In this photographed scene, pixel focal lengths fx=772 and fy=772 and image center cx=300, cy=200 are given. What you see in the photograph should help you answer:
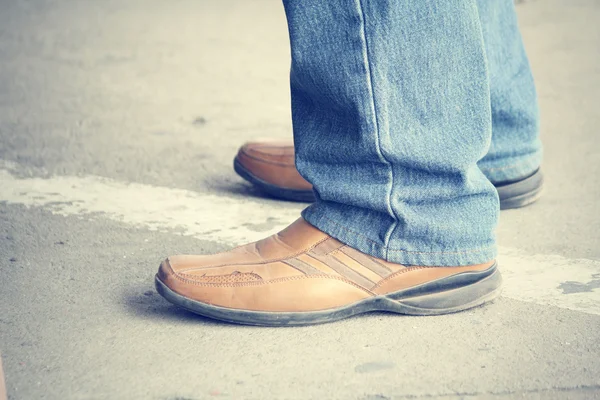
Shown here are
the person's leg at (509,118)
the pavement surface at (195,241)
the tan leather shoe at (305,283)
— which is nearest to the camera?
the pavement surface at (195,241)

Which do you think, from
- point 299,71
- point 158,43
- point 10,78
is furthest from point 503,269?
point 158,43

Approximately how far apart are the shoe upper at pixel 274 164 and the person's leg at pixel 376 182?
0.70 m

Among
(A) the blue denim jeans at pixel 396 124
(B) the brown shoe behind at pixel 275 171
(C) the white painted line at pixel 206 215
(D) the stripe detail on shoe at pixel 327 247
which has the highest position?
(A) the blue denim jeans at pixel 396 124

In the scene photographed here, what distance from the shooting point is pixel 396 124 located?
1420mm

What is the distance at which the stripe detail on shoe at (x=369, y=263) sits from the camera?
1.52 m

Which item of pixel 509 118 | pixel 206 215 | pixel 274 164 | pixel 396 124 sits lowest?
pixel 206 215

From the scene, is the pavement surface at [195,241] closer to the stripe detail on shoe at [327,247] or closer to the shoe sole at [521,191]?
the shoe sole at [521,191]

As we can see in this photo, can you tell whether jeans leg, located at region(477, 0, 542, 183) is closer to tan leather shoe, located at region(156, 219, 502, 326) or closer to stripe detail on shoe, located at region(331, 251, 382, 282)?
tan leather shoe, located at region(156, 219, 502, 326)

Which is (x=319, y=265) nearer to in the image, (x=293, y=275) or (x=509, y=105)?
(x=293, y=275)

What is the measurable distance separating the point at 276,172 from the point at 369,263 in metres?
0.83

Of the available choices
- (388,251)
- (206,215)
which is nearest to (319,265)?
(388,251)

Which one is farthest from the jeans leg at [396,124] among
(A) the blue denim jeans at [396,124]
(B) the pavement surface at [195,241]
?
(B) the pavement surface at [195,241]

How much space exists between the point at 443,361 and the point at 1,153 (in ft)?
6.16

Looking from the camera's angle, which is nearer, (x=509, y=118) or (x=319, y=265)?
(x=319, y=265)
